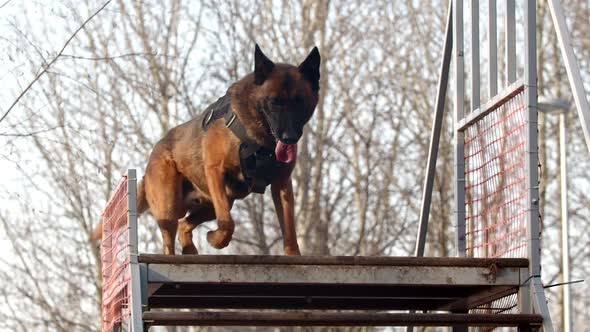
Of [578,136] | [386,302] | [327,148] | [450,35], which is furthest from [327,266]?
[578,136]

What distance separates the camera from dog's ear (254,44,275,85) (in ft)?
25.5

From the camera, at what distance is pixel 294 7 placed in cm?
2391

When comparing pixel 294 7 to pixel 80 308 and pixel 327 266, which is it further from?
pixel 327 266

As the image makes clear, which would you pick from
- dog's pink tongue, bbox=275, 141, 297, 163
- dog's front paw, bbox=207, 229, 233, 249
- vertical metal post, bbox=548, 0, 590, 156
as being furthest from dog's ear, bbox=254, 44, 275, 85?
vertical metal post, bbox=548, 0, 590, 156

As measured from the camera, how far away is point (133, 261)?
6293mm

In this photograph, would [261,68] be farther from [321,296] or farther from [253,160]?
[321,296]

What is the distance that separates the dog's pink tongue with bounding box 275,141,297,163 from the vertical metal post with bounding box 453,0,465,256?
3.47 ft

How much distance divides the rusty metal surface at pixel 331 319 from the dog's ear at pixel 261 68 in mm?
2007

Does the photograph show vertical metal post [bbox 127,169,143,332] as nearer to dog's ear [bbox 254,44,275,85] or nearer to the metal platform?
the metal platform

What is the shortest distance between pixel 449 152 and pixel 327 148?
2449 millimetres

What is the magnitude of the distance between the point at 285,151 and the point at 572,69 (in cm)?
221

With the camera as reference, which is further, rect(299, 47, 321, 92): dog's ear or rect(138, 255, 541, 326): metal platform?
rect(299, 47, 321, 92): dog's ear

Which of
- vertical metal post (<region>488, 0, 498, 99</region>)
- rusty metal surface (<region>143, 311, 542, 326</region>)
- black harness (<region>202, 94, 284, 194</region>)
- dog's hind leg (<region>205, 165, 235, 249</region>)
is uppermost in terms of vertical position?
vertical metal post (<region>488, 0, 498, 99</region>)

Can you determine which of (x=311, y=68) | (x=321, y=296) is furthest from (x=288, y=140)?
(x=321, y=296)
